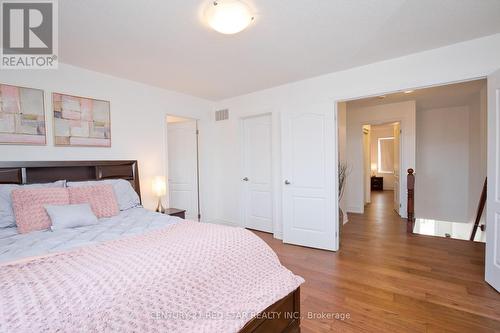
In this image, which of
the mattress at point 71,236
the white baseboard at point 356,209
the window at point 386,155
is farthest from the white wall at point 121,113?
the window at point 386,155

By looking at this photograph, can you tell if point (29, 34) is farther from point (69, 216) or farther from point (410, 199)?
point (410, 199)

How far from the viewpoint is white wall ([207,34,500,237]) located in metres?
2.35

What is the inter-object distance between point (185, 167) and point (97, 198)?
2.16m

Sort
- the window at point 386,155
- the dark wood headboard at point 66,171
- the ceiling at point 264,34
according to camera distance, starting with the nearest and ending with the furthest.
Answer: the ceiling at point 264,34 → the dark wood headboard at point 66,171 → the window at point 386,155

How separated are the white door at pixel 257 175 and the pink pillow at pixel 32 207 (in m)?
2.75

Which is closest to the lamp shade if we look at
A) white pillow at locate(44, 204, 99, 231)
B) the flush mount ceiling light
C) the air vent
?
white pillow at locate(44, 204, 99, 231)

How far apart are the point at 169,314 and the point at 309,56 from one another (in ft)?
8.83

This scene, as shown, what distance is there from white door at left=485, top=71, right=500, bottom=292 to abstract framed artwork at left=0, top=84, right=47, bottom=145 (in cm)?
455

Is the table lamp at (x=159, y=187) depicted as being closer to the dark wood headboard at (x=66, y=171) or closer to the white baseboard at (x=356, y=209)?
the dark wood headboard at (x=66, y=171)

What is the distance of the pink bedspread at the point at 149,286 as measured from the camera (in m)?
0.88

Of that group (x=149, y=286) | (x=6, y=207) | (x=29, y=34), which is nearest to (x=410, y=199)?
(x=149, y=286)

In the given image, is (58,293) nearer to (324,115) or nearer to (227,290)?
(227,290)

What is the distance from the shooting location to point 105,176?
2887 millimetres

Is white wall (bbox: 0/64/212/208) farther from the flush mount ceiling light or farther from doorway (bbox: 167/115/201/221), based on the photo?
the flush mount ceiling light
